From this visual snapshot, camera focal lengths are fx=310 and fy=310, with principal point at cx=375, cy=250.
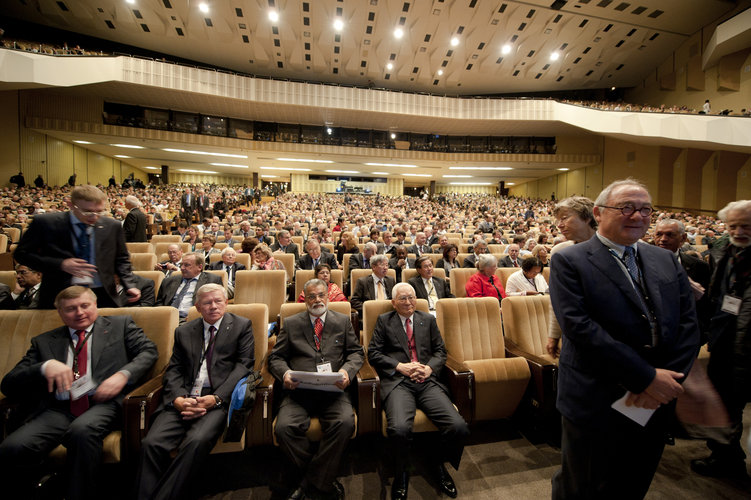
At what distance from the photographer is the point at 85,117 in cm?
1467

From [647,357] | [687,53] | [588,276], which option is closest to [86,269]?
[588,276]

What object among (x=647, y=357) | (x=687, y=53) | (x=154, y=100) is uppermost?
(x=687, y=53)

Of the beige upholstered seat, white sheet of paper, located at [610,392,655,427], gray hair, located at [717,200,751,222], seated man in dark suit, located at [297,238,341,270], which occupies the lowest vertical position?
the beige upholstered seat

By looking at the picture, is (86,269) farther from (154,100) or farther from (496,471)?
(154,100)

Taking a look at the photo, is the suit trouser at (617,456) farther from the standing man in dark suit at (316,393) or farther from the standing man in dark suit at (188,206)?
the standing man in dark suit at (188,206)

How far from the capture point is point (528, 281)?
10.4ft

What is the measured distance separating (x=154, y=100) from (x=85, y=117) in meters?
3.06

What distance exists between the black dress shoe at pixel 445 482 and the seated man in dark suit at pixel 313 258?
285cm

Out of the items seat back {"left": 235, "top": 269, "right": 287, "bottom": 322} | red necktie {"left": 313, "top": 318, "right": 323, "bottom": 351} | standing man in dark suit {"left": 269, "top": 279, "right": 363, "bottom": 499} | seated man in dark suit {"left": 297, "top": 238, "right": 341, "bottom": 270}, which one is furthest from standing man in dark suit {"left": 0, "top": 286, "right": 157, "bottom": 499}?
seated man in dark suit {"left": 297, "top": 238, "right": 341, "bottom": 270}

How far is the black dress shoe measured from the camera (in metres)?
1.73

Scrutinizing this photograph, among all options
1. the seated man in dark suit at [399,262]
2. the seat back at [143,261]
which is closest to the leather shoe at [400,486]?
the seated man in dark suit at [399,262]

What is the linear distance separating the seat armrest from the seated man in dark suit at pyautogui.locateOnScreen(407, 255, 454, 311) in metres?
1.42

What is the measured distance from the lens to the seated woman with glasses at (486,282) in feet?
10.4

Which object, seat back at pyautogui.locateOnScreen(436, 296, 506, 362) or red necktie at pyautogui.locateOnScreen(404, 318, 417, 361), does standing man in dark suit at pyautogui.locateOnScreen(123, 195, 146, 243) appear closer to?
red necktie at pyautogui.locateOnScreen(404, 318, 417, 361)
